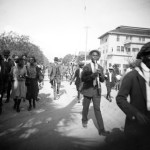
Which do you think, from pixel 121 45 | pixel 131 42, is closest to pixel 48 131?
pixel 131 42

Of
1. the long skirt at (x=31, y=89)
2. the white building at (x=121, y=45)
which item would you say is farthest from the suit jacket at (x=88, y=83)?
the white building at (x=121, y=45)

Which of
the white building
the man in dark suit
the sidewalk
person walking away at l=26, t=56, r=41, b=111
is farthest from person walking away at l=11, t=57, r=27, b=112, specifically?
the white building

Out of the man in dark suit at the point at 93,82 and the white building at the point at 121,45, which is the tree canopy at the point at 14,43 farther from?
the man in dark suit at the point at 93,82

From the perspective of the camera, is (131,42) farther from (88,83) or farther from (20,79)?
(88,83)

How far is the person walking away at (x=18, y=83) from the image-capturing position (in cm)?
601

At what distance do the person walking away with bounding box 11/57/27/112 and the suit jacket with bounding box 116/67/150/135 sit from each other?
4817mm

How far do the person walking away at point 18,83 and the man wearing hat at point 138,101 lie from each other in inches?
→ 190

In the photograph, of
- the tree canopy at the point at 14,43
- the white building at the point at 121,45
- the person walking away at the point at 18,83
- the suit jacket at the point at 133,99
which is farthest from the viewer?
the white building at the point at 121,45

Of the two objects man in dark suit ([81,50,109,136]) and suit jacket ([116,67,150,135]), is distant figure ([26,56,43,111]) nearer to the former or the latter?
man in dark suit ([81,50,109,136])

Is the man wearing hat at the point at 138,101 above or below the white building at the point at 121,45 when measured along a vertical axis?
below

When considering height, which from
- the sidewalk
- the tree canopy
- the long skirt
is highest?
the tree canopy

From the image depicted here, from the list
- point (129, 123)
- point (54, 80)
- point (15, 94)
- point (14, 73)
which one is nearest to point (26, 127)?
point (15, 94)

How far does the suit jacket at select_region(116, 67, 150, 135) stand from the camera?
1.87m

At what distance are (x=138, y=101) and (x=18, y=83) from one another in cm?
513
